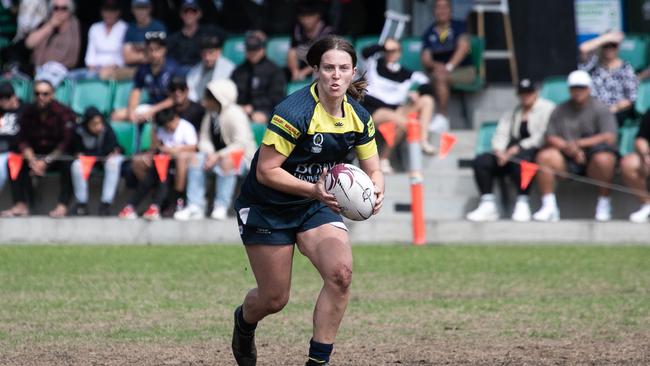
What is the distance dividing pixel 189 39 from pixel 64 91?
6.46 ft

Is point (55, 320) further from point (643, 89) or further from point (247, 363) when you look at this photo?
point (643, 89)

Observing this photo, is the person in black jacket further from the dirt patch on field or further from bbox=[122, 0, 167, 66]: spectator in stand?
the dirt patch on field

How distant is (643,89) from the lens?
16.8 m

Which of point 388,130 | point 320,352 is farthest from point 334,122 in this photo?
point 388,130

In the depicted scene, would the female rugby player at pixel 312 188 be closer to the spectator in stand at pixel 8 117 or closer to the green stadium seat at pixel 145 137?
the green stadium seat at pixel 145 137

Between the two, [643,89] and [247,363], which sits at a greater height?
[643,89]

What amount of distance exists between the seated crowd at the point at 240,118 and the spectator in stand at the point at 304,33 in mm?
20

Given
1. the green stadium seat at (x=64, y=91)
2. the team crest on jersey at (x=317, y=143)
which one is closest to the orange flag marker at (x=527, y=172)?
the green stadium seat at (x=64, y=91)

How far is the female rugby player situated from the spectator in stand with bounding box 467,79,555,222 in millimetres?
8683

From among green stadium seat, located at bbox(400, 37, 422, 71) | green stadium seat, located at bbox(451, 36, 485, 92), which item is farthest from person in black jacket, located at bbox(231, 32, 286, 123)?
green stadium seat, located at bbox(451, 36, 485, 92)

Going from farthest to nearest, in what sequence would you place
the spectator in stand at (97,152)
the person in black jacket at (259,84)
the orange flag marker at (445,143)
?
the person in black jacket at (259,84)
the spectator in stand at (97,152)
the orange flag marker at (445,143)

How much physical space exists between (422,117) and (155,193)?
359cm

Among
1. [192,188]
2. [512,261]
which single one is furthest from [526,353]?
[192,188]

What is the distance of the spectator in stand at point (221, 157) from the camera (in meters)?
16.1
